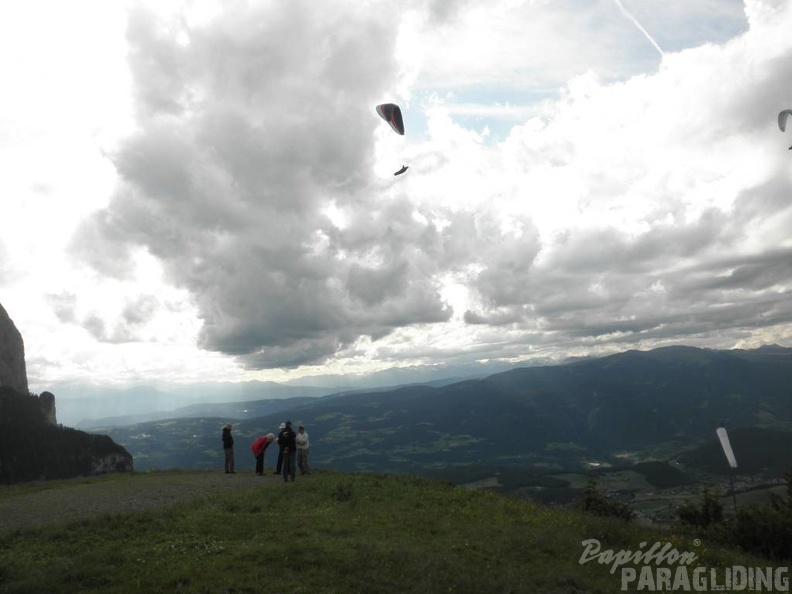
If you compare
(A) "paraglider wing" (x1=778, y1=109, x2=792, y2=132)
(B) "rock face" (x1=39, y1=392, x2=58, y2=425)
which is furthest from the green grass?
(B) "rock face" (x1=39, y1=392, x2=58, y2=425)

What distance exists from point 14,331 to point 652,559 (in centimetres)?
15891

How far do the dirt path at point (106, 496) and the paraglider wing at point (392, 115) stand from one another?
81.1 feet

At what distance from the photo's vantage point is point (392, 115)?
3647cm

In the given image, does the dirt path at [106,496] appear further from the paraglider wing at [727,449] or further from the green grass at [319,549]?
the paraglider wing at [727,449]

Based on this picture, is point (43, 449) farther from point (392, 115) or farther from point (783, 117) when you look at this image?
point (783, 117)

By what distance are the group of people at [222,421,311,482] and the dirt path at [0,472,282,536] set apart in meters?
0.86

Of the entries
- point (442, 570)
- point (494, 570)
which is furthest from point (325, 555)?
point (494, 570)

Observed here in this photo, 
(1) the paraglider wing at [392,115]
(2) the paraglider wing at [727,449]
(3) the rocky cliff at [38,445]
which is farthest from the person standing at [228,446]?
(3) the rocky cliff at [38,445]

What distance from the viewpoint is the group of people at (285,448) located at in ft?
99.0

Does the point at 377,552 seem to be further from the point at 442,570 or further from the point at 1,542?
the point at 1,542

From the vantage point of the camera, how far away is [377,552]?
51.5 ft

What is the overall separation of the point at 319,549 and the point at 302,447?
17.1 m

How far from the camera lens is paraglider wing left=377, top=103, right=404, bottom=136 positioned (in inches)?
1423

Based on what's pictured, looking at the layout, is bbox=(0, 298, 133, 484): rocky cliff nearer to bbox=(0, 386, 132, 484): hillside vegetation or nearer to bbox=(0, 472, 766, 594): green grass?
bbox=(0, 386, 132, 484): hillside vegetation
